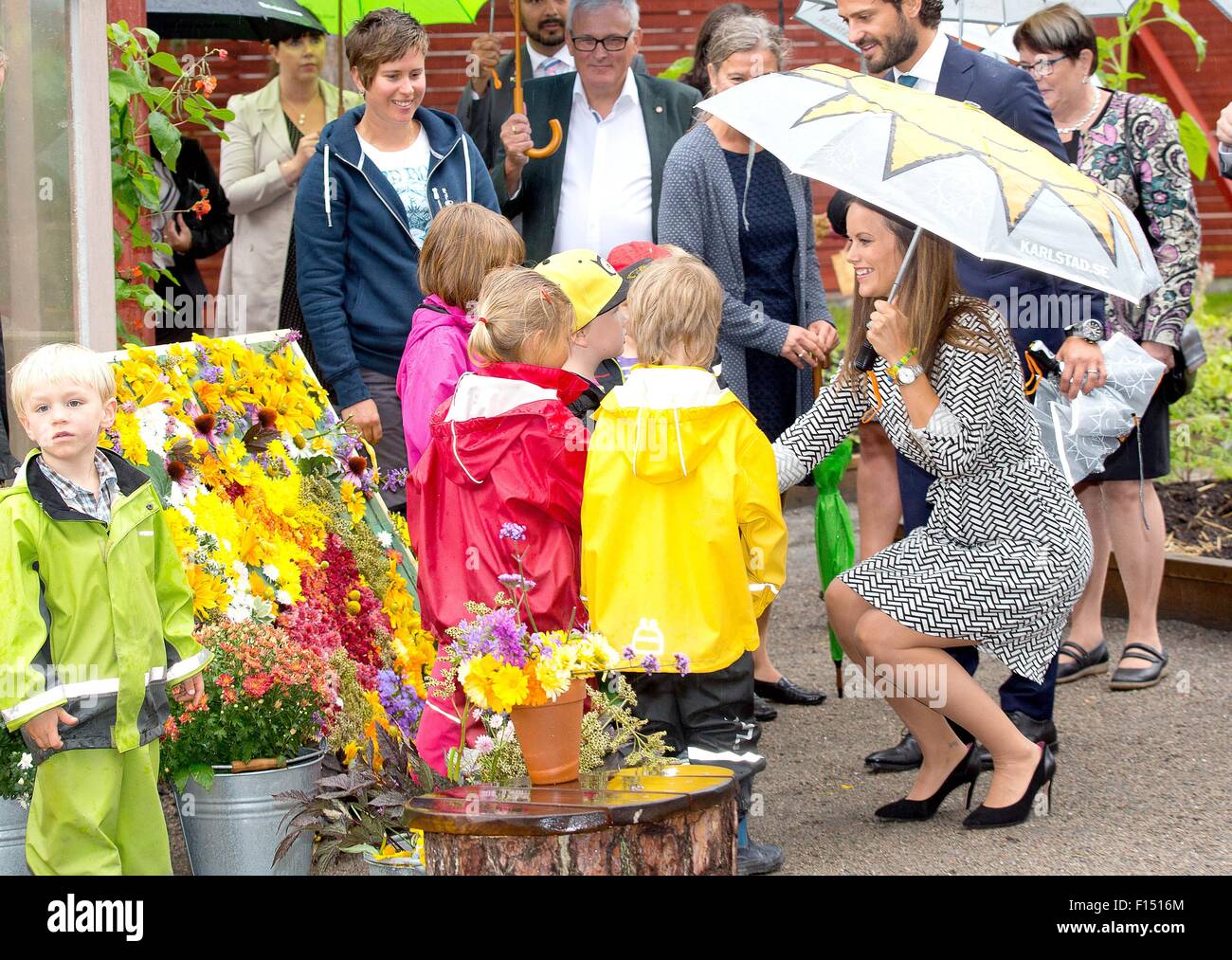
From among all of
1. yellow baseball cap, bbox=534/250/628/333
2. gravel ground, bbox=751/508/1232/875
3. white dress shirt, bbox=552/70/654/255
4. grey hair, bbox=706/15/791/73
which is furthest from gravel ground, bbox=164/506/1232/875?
grey hair, bbox=706/15/791/73

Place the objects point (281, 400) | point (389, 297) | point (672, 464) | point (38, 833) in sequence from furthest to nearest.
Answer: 1. point (389, 297)
2. point (281, 400)
3. point (672, 464)
4. point (38, 833)

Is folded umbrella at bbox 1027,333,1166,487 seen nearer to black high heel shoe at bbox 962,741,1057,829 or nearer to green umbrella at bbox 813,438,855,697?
green umbrella at bbox 813,438,855,697

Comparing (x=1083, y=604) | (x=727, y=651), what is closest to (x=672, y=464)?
(x=727, y=651)

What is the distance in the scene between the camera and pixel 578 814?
326 centimetres

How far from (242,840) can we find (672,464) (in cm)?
140

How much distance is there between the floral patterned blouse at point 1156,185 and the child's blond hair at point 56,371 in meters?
3.68

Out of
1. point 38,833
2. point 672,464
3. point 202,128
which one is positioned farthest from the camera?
point 202,128

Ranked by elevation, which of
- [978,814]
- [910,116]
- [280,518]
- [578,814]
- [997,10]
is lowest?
[978,814]

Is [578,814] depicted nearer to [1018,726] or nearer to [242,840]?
[242,840]

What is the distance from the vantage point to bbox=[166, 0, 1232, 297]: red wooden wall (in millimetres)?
13227

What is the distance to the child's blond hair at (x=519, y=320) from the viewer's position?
4109 millimetres

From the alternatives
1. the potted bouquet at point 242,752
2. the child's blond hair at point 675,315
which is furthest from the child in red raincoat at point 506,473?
the potted bouquet at point 242,752

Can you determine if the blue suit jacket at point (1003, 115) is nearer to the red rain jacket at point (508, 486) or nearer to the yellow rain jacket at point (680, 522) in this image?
the yellow rain jacket at point (680, 522)

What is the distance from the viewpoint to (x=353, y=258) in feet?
17.7
